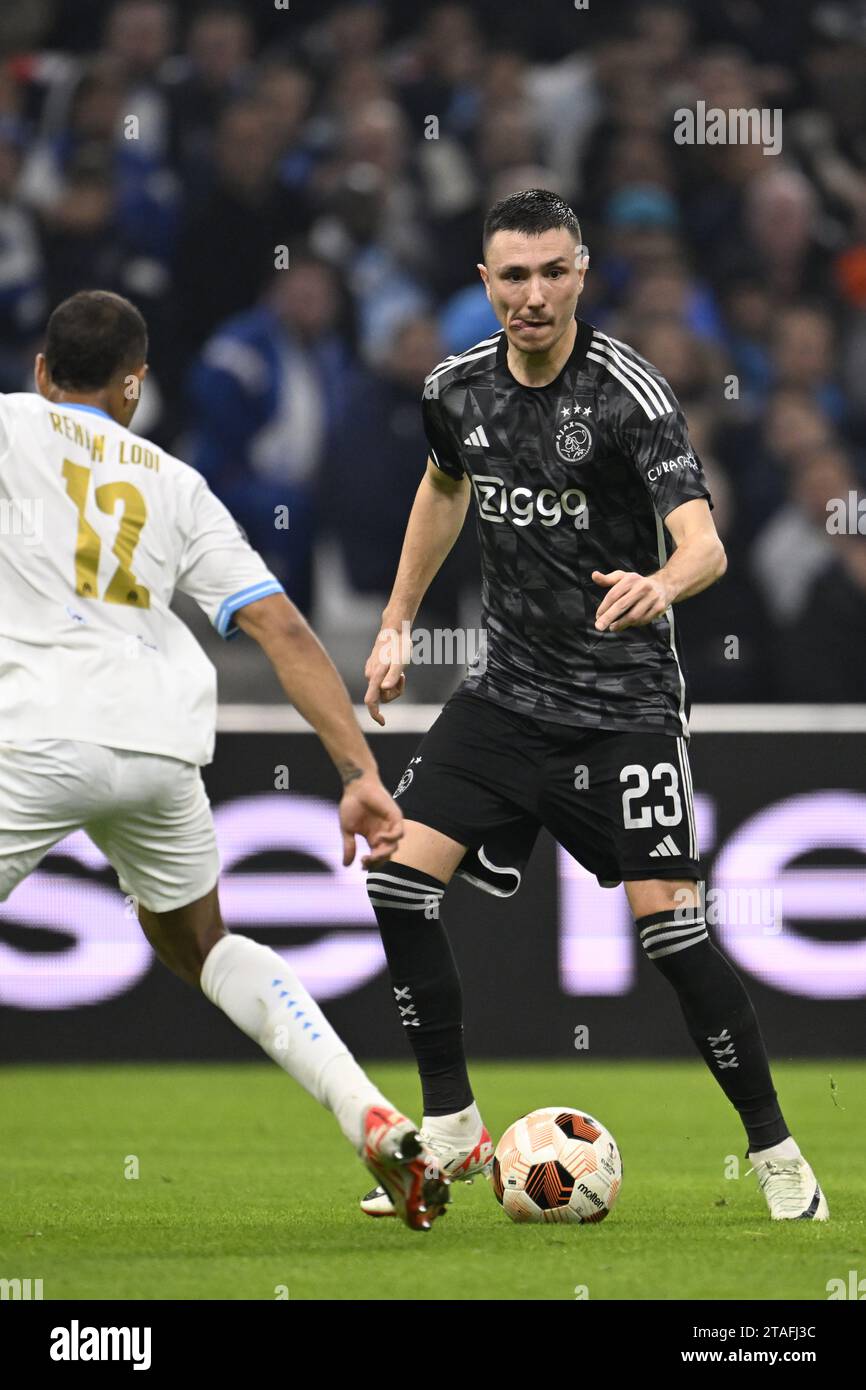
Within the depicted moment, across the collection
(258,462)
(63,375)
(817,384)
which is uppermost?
(817,384)

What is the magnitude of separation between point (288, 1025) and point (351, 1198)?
120 cm

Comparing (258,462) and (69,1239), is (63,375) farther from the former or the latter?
(258,462)

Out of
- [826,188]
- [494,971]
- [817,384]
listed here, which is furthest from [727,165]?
[494,971]

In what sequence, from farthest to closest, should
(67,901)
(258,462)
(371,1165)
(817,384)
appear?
(817,384) < (258,462) < (67,901) < (371,1165)

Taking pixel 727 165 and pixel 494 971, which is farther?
pixel 727 165

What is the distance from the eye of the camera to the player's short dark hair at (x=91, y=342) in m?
4.14

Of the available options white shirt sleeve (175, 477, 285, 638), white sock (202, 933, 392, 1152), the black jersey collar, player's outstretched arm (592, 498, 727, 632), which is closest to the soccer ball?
white sock (202, 933, 392, 1152)

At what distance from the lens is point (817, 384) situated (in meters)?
10.5

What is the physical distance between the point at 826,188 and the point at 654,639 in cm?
684

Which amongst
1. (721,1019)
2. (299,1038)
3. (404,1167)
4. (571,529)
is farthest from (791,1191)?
(571,529)

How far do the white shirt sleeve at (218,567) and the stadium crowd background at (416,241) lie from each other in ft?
16.1

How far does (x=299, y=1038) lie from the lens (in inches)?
159

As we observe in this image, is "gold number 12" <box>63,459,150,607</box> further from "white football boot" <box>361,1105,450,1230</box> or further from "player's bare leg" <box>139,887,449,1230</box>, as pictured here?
"white football boot" <box>361,1105,450,1230</box>

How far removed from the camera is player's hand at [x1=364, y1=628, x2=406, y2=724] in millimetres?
4980
